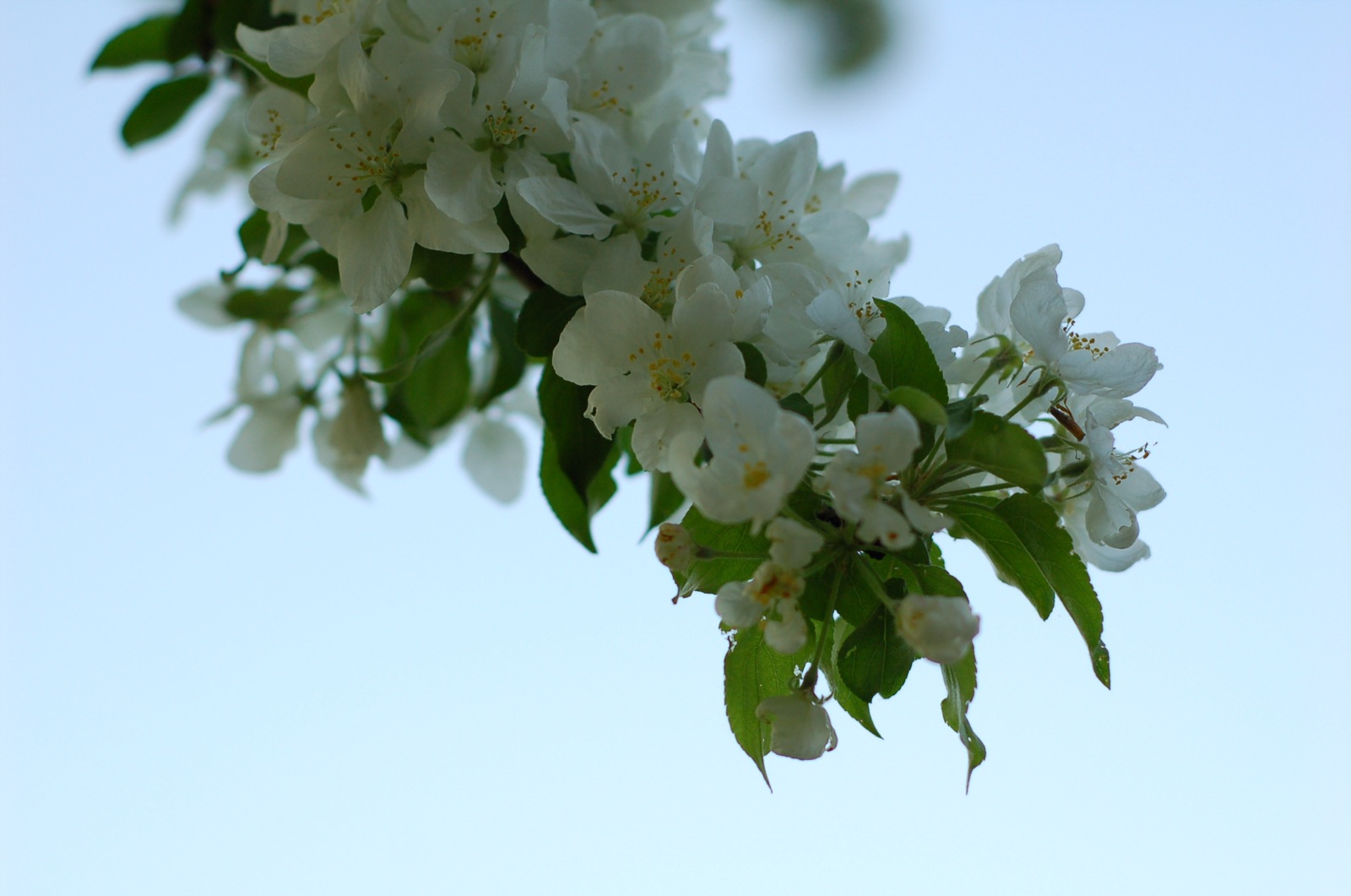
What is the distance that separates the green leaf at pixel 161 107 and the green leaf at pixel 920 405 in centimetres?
134

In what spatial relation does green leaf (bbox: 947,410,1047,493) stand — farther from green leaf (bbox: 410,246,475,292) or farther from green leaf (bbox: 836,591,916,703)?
green leaf (bbox: 410,246,475,292)

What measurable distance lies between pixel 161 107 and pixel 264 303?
0.34 m

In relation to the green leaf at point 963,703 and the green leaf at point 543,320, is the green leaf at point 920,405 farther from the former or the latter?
the green leaf at point 543,320

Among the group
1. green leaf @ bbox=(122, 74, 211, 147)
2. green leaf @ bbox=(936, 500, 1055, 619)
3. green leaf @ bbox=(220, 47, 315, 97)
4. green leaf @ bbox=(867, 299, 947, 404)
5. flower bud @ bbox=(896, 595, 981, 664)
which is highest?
green leaf @ bbox=(122, 74, 211, 147)

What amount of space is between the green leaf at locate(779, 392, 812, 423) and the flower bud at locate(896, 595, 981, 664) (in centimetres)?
22

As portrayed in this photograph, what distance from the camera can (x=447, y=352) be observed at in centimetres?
157

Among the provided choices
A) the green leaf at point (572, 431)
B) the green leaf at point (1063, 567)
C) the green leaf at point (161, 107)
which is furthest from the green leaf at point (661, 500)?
the green leaf at point (161, 107)

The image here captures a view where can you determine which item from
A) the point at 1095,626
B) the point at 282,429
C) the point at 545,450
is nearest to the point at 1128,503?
the point at 1095,626

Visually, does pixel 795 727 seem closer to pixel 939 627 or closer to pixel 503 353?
pixel 939 627

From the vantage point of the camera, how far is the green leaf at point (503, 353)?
1.47 meters

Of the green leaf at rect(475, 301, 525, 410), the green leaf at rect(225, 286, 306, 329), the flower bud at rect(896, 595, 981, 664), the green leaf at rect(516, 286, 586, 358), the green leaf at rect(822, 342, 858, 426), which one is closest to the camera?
the flower bud at rect(896, 595, 981, 664)

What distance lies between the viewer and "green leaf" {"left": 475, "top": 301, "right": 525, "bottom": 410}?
1.47 m

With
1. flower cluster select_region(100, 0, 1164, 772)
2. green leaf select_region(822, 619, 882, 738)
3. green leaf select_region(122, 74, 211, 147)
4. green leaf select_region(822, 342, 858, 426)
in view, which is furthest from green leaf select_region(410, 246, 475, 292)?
green leaf select_region(122, 74, 211, 147)

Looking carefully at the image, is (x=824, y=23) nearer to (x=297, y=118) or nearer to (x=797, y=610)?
(x=297, y=118)
